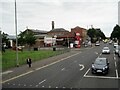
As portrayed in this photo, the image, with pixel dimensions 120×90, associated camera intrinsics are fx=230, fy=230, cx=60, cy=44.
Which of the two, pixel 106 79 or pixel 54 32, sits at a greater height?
pixel 54 32

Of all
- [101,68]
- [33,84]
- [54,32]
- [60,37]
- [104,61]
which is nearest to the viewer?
[33,84]

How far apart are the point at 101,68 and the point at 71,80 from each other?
3754 millimetres

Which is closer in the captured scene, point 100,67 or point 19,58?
point 100,67

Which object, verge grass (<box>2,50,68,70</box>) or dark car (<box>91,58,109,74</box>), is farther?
verge grass (<box>2,50,68,70</box>)

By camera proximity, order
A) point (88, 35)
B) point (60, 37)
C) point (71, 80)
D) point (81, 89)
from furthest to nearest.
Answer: point (88, 35)
point (60, 37)
point (71, 80)
point (81, 89)

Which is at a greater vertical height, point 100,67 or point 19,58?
point 100,67

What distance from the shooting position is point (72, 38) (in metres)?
94.4

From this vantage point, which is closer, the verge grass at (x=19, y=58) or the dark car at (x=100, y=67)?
the dark car at (x=100, y=67)

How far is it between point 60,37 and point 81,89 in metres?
85.7

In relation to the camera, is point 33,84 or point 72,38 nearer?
point 33,84

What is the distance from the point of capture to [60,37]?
330ft

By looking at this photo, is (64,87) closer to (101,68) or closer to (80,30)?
(101,68)

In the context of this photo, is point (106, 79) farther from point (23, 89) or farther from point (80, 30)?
point (80, 30)

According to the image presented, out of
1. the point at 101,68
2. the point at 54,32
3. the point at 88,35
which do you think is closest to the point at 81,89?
the point at 101,68
